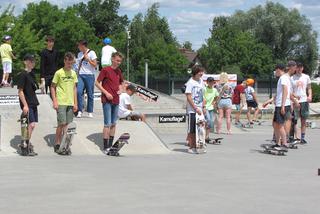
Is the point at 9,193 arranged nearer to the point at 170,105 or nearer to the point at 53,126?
the point at 53,126

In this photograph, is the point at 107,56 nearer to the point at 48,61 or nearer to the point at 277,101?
the point at 48,61

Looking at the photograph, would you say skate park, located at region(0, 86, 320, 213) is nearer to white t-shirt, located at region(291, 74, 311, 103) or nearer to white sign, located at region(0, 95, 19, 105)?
white t-shirt, located at region(291, 74, 311, 103)

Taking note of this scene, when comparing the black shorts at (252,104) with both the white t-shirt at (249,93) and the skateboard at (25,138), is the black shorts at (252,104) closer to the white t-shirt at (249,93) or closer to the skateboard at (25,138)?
the white t-shirt at (249,93)

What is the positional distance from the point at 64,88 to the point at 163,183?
11.3 ft

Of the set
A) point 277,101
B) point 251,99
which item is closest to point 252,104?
point 251,99

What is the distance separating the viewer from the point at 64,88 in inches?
420

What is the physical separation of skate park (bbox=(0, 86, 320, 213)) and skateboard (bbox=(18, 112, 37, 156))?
0.20 m

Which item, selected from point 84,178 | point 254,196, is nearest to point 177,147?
point 84,178

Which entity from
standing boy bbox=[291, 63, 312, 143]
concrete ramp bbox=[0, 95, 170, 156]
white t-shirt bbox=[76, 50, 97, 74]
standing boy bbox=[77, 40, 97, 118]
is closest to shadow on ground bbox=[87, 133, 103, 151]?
concrete ramp bbox=[0, 95, 170, 156]

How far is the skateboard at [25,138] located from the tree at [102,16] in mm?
88174

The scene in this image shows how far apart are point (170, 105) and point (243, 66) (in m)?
60.1

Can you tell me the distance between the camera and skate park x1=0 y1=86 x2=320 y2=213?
6.68 metres

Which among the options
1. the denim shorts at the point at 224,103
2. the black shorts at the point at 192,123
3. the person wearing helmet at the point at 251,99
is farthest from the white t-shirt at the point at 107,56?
the person wearing helmet at the point at 251,99

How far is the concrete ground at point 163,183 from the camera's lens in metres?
6.57
